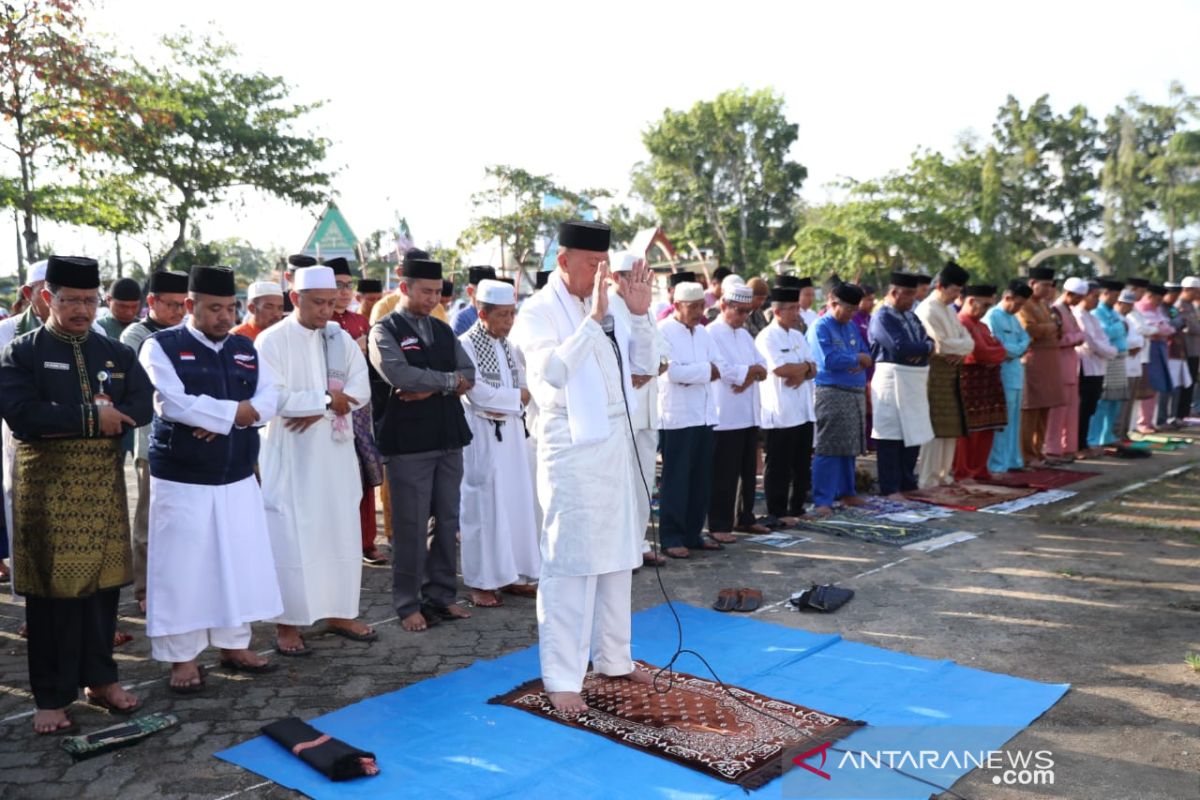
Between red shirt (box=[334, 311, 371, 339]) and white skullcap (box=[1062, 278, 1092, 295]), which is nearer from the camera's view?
red shirt (box=[334, 311, 371, 339])

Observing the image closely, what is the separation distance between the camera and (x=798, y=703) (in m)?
4.28

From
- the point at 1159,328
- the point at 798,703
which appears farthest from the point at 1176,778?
the point at 1159,328

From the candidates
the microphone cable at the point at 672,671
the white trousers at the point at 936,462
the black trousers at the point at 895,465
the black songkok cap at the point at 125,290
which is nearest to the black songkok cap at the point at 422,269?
the microphone cable at the point at 672,671

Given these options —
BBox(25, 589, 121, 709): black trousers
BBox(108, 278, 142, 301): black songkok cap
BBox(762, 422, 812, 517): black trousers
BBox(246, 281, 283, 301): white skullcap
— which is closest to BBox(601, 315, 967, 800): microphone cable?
BBox(25, 589, 121, 709): black trousers

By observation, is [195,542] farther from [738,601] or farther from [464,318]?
[464,318]

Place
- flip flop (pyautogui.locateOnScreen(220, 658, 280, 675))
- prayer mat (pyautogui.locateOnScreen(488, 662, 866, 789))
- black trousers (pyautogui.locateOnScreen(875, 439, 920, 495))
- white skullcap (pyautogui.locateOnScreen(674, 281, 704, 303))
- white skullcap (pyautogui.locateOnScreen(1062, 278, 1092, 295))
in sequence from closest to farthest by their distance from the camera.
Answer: prayer mat (pyautogui.locateOnScreen(488, 662, 866, 789)) → flip flop (pyautogui.locateOnScreen(220, 658, 280, 675)) → white skullcap (pyautogui.locateOnScreen(674, 281, 704, 303)) → black trousers (pyautogui.locateOnScreen(875, 439, 920, 495)) → white skullcap (pyautogui.locateOnScreen(1062, 278, 1092, 295))

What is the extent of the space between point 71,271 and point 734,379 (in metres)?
4.75

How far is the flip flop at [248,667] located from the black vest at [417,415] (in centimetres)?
130

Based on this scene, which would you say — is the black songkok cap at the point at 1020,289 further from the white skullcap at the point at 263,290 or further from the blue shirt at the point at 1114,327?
the white skullcap at the point at 263,290

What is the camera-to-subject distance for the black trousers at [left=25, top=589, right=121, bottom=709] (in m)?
4.11

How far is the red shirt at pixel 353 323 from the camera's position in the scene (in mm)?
7094

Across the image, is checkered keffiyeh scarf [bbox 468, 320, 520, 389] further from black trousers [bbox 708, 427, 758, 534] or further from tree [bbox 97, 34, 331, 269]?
tree [bbox 97, 34, 331, 269]

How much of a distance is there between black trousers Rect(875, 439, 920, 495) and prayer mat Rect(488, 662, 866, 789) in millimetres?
5090

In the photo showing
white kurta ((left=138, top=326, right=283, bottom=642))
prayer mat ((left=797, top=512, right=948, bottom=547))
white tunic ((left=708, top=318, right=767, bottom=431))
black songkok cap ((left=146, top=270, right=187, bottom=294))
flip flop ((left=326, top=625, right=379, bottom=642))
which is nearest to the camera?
white kurta ((left=138, top=326, right=283, bottom=642))
